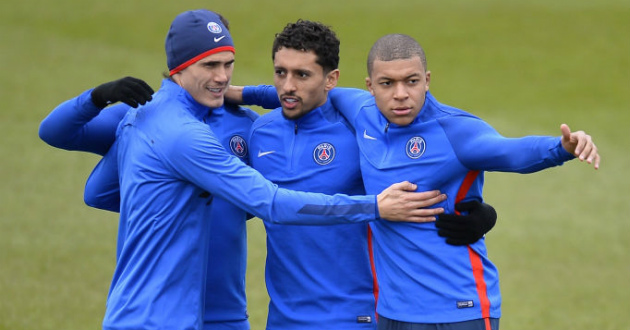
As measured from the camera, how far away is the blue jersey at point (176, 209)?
17.9 ft

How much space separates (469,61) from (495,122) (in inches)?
255

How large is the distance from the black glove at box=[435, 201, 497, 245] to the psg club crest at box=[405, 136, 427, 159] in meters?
0.38

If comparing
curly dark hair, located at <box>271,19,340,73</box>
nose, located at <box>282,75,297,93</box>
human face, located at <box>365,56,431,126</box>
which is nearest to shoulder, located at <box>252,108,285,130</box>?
nose, located at <box>282,75,297,93</box>

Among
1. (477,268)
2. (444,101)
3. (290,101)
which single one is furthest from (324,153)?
(444,101)

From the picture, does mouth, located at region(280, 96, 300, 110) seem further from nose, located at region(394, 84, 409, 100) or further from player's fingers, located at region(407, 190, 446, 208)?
player's fingers, located at region(407, 190, 446, 208)

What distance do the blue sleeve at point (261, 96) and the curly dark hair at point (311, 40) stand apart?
606 mm

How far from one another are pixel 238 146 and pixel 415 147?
1.28 metres

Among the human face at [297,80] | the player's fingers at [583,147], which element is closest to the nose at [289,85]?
the human face at [297,80]

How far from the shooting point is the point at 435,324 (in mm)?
5625

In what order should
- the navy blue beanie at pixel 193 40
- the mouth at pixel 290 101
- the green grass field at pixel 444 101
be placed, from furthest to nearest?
the green grass field at pixel 444 101 < the mouth at pixel 290 101 < the navy blue beanie at pixel 193 40

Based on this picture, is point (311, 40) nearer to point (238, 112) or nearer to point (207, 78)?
point (207, 78)

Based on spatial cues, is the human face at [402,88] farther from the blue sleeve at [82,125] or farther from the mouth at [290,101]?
the blue sleeve at [82,125]

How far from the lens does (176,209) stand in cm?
553

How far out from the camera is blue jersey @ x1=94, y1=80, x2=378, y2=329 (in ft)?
17.9
